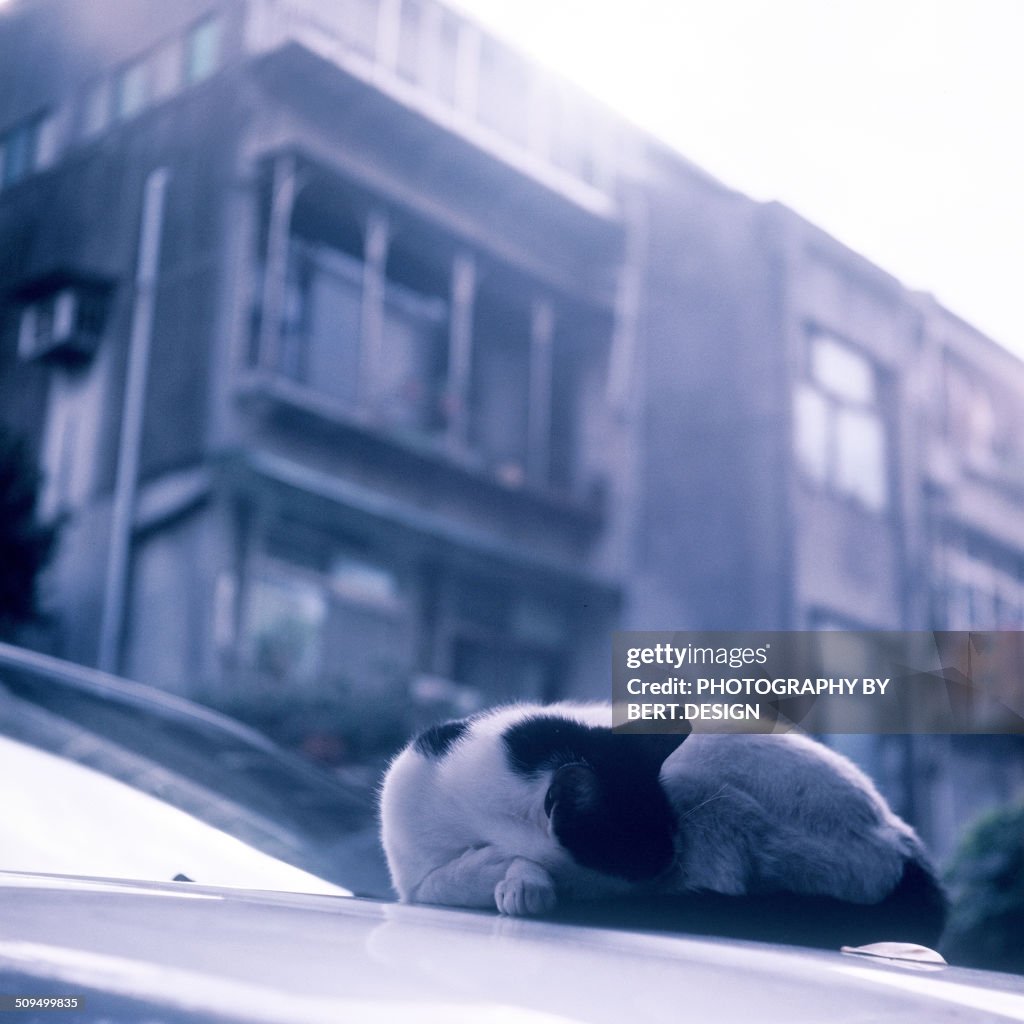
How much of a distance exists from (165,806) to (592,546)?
17.6 ft

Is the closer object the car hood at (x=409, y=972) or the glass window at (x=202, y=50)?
the car hood at (x=409, y=972)

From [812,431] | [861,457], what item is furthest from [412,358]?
[861,457]

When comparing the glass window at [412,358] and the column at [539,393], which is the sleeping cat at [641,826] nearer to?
the glass window at [412,358]

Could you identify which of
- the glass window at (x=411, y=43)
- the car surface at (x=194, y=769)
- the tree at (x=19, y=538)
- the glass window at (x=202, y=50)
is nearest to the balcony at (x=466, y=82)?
the glass window at (x=411, y=43)

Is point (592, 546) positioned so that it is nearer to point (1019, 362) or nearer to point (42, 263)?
point (1019, 362)

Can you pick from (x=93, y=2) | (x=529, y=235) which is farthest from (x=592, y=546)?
(x=93, y=2)

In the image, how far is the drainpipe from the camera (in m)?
→ 4.76

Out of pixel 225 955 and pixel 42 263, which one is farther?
pixel 42 263

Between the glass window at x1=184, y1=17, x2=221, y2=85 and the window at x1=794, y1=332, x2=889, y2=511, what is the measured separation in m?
3.60

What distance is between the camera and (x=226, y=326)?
5.05 meters

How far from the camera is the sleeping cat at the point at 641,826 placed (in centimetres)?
85

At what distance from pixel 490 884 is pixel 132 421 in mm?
4672

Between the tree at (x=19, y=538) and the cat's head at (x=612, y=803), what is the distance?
167 inches

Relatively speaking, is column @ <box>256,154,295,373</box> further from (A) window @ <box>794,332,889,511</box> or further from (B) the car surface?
(B) the car surface
